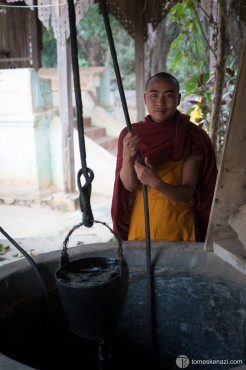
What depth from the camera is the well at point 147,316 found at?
1942 mm

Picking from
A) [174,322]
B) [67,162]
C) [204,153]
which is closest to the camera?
[174,322]

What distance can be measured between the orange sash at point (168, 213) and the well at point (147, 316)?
13 centimetres

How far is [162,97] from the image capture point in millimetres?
2221

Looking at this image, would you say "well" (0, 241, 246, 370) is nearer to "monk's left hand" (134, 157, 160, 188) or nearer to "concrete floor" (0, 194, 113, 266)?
"monk's left hand" (134, 157, 160, 188)

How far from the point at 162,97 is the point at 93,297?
128cm

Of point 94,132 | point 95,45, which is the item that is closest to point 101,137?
point 94,132

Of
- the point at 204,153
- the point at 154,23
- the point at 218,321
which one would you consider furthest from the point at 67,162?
the point at 218,321

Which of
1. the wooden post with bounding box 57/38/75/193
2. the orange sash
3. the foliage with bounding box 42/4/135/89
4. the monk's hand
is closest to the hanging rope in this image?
the monk's hand

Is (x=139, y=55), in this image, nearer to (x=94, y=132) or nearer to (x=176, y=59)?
(x=176, y=59)

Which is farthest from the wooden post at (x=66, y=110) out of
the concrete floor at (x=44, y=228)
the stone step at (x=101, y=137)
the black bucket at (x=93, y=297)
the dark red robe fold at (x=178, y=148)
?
the black bucket at (x=93, y=297)

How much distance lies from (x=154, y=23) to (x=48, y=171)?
3.08m

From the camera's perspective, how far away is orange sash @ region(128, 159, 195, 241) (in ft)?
7.61

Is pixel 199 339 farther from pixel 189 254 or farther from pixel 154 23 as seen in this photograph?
pixel 154 23

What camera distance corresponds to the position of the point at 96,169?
7.30 metres
